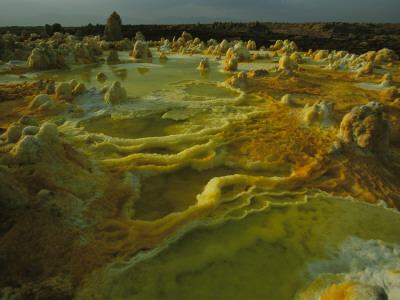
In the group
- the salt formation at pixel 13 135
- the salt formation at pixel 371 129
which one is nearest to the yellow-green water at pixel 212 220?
the salt formation at pixel 13 135

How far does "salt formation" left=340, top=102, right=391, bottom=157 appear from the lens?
15.8 feet

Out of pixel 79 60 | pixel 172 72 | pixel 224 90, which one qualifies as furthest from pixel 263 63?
pixel 79 60

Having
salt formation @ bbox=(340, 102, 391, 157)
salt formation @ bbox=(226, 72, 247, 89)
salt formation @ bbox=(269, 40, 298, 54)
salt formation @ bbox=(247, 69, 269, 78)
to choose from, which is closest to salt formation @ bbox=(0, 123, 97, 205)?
salt formation @ bbox=(340, 102, 391, 157)

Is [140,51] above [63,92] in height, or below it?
above

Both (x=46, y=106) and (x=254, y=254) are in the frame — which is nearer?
(x=254, y=254)

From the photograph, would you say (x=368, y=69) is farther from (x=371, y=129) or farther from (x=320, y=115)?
(x=371, y=129)

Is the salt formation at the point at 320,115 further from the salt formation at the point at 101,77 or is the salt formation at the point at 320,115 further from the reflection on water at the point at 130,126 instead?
the salt formation at the point at 101,77

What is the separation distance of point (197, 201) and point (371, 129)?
11.6 feet

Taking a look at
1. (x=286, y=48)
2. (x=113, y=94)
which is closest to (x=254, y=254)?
(x=113, y=94)

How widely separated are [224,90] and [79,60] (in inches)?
375

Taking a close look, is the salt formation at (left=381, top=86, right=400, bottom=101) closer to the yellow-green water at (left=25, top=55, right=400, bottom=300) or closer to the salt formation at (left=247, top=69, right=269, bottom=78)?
the salt formation at (left=247, top=69, right=269, bottom=78)

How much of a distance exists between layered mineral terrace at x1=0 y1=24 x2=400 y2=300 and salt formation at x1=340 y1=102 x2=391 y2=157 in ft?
0.08

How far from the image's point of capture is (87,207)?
3361 millimetres

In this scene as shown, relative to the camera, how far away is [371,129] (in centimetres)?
479
